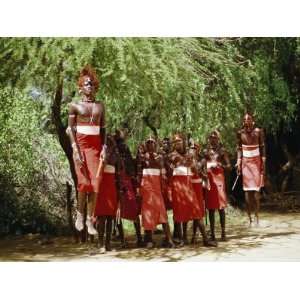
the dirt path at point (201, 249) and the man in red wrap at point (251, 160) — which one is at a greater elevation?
the man in red wrap at point (251, 160)

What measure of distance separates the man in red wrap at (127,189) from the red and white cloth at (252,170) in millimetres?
883

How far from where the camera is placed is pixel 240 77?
4637mm

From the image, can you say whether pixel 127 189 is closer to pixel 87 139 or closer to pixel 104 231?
pixel 104 231

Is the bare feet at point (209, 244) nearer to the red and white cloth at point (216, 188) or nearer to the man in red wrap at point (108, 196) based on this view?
the red and white cloth at point (216, 188)

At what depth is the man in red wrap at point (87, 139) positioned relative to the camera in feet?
14.5

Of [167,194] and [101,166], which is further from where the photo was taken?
[167,194]

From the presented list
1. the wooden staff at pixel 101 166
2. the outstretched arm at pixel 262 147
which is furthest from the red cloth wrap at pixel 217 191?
the wooden staff at pixel 101 166

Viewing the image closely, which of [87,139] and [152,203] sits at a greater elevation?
[87,139]

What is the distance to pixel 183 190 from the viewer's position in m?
4.57

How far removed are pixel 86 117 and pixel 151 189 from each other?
767 mm

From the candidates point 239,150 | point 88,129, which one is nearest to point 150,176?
point 88,129

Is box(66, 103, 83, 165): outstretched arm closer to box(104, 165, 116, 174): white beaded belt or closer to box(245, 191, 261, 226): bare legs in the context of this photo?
box(104, 165, 116, 174): white beaded belt
